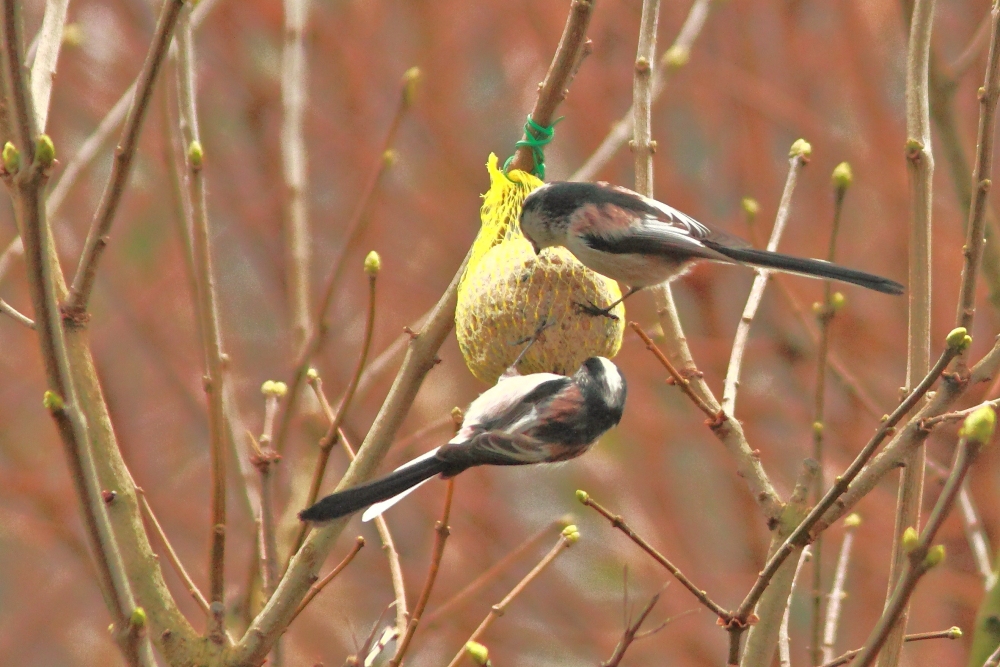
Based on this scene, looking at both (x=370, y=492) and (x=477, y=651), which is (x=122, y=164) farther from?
(x=477, y=651)

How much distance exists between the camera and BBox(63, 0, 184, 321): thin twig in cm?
163

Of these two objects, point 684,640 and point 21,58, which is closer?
point 21,58

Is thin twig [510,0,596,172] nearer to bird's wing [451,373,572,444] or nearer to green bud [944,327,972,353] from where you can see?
bird's wing [451,373,572,444]

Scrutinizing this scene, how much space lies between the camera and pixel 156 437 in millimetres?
6312

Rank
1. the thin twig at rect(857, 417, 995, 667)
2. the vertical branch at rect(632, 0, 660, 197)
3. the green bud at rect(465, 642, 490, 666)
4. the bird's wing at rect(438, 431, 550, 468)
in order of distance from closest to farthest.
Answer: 1. the thin twig at rect(857, 417, 995, 667)
2. the green bud at rect(465, 642, 490, 666)
3. the bird's wing at rect(438, 431, 550, 468)
4. the vertical branch at rect(632, 0, 660, 197)

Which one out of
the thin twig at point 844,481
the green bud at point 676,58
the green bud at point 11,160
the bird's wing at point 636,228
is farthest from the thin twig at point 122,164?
the green bud at point 676,58

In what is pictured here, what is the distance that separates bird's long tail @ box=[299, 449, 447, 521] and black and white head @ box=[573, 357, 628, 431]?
1.27 ft

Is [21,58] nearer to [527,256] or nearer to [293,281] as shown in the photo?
[527,256]

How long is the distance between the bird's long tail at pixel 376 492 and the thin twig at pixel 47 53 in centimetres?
97

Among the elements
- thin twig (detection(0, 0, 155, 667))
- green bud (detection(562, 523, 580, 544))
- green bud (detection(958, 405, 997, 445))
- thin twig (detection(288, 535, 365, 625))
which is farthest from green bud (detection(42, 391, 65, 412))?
green bud (detection(958, 405, 997, 445))

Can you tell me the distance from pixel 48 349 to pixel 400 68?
17.2 ft

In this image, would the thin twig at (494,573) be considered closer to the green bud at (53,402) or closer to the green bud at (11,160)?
the green bud at (53,402)

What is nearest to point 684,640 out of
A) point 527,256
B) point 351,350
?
point 351,350

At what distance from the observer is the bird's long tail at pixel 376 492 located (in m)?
1.84
